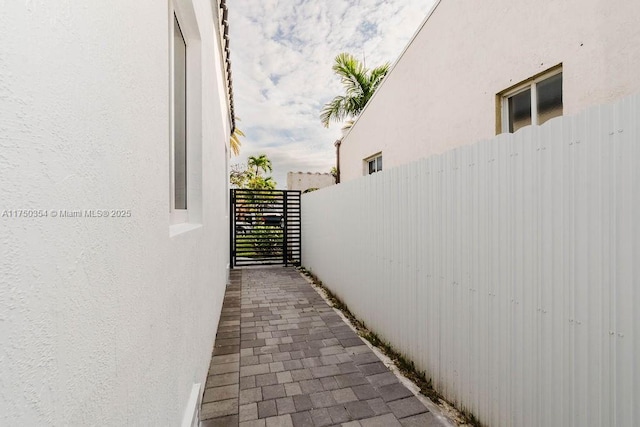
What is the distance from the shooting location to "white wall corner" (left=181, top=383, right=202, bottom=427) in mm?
1955

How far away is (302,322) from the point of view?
468 cm

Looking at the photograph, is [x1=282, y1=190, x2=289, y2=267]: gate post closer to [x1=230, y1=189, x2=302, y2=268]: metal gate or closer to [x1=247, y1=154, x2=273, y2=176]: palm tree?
[x1=230, y1=189, x2=302, y2=268]: metal gate

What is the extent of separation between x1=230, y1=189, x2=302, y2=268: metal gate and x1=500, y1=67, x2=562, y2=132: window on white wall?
22.2ft

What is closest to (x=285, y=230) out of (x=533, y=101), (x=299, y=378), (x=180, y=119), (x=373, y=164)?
(x=373, y=164)

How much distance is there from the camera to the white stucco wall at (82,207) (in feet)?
1.79

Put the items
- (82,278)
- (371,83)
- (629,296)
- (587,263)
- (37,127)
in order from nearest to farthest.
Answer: (37,127) < (82,278) < (629,296) < (587,263) < (371,83)

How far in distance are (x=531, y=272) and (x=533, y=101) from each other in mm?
2428

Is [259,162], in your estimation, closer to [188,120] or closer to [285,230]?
[285,230]

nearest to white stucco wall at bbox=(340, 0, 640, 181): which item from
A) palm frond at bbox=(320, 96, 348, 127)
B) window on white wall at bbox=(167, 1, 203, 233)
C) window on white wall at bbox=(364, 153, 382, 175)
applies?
window on white wall at bbox=(364, 153, 382, 175)

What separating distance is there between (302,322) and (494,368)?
2977mm

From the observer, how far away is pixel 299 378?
10.2 ft

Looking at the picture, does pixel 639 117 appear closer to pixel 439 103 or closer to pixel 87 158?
pixel 87 158

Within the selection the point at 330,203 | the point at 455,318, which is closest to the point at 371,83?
the point at 330,203

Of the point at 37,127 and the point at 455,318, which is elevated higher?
the point at 37,127
